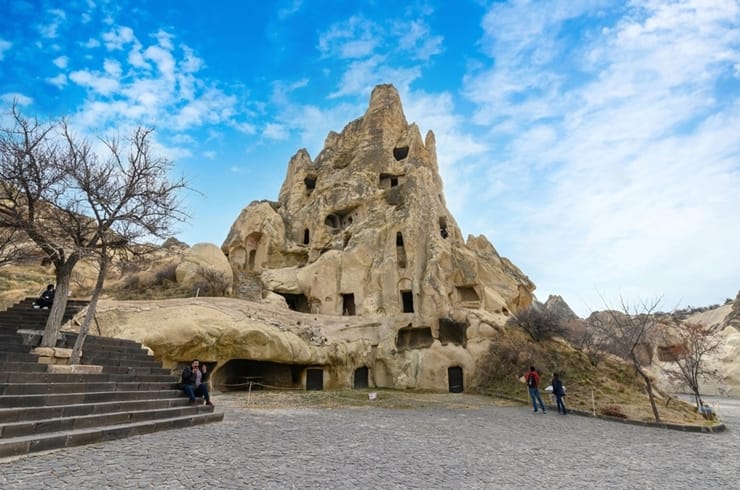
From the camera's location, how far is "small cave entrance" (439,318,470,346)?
2473 cm

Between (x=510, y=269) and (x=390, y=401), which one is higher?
(x=510, y=269)

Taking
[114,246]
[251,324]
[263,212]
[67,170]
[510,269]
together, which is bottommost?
[251,324]

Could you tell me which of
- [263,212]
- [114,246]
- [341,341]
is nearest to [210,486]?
[114,246]

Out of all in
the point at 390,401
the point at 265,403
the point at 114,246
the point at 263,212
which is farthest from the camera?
the point at 263,212

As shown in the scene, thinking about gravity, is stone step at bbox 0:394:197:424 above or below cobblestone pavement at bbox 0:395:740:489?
above

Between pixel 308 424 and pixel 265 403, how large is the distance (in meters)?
4.97

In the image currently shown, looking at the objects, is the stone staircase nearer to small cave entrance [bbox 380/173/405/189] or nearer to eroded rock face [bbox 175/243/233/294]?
eroded rock face [bbox 175/243/233/294]

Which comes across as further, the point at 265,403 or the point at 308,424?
the point at 265,403

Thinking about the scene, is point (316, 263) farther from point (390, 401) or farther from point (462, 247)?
point (390, 401)

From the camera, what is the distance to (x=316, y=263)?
28812mm

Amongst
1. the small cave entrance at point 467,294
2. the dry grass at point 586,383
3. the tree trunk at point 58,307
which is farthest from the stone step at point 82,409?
the small cave entrance at point 467,294

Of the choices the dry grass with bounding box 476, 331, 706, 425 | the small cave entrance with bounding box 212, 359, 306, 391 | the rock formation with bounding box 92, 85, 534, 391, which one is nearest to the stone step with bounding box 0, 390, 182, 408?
the rock formation with bounding box 92, 85, 534, 391

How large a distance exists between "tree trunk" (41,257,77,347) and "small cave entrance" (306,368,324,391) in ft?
43.6

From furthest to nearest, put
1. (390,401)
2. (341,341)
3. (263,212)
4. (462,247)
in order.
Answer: (263,212) → (462,247) → (341,341) → (390,401)
